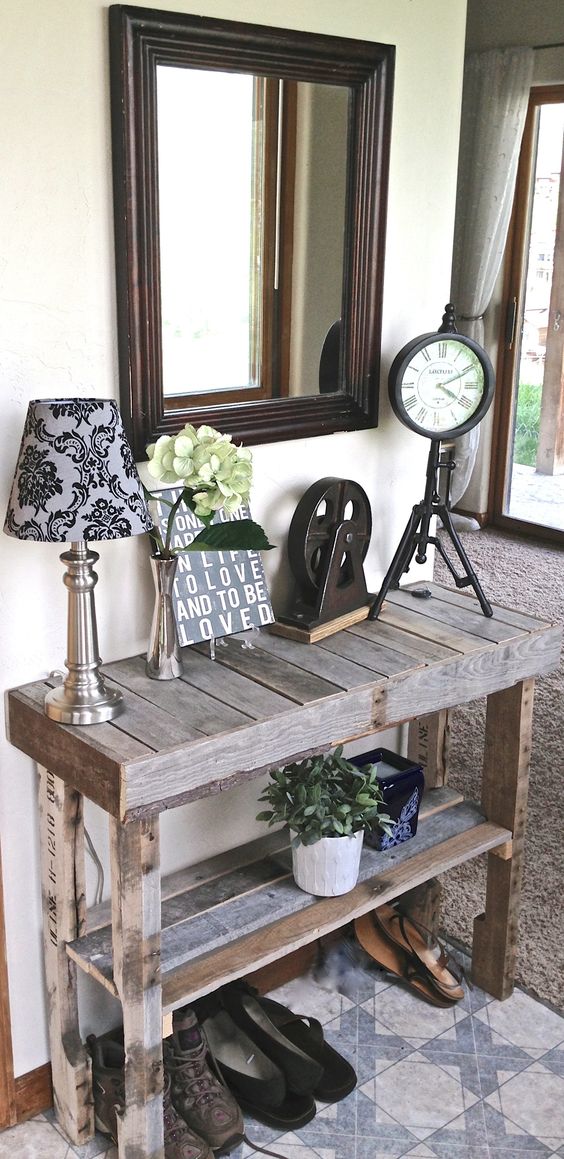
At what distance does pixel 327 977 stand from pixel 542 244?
3.92m

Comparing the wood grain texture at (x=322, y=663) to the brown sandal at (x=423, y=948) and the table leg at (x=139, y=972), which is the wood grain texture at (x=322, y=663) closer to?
the table leg at (x=139, y=972)

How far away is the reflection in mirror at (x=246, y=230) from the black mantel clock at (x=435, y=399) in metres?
0.17

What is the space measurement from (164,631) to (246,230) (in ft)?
2.28

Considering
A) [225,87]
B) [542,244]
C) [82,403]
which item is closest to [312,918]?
[82,403]

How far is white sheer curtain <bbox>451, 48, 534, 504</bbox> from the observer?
199 inches

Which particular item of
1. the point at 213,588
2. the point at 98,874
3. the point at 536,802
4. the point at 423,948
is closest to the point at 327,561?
the point at 213,588

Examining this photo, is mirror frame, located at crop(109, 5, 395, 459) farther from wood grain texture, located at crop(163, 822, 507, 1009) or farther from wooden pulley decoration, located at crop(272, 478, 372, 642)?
wood grain texture, located at crop(163, 822, 507, 1009)

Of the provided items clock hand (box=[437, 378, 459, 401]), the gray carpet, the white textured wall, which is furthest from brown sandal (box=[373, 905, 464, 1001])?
clock hand (box=[437, 378, 459, 401])

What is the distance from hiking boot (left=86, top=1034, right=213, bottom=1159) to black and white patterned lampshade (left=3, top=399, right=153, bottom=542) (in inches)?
38.2

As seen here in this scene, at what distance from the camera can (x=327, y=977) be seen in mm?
2404

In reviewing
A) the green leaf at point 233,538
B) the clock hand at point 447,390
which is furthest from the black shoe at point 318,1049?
the clock hand at point 447,390

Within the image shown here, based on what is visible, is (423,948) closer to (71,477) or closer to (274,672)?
(274,672)

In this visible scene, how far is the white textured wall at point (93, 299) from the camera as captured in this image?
168cm

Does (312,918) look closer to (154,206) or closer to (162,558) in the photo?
(162,558)
